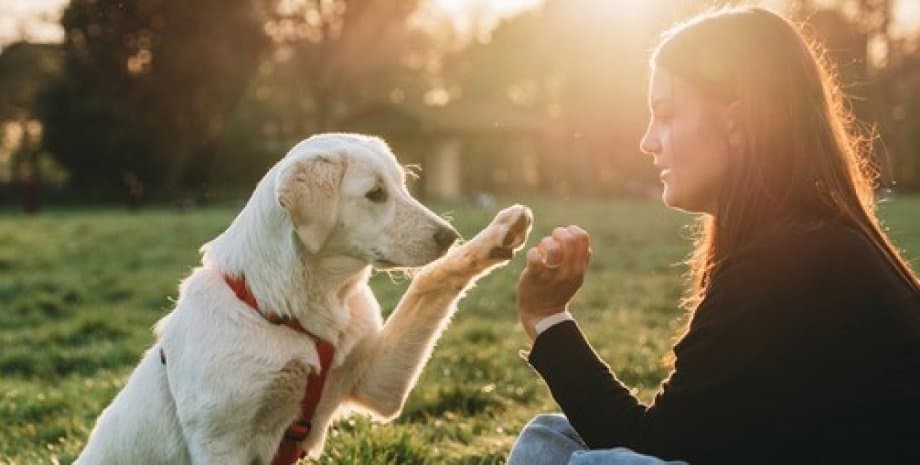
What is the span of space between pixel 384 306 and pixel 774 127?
25.0 ft

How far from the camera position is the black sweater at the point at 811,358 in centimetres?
235

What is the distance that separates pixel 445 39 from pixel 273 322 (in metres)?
64.5

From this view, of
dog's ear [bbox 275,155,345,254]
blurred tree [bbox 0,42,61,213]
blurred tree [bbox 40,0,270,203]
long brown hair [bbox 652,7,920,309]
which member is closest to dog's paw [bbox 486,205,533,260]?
dog's ear [bbox 275,155,345,254]

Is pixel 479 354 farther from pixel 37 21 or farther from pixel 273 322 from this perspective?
pixel 37 21

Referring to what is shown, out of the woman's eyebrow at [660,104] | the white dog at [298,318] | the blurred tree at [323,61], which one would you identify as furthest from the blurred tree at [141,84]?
the woman's eyebrow at [660,104]

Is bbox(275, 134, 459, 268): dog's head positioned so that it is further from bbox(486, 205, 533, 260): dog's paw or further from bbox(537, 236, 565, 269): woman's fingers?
bbox(537, 236, 565, 269): woman's fingers

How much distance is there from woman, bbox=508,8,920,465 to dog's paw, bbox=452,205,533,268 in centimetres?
54

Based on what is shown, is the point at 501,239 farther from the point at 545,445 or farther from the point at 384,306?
the point at 384,306

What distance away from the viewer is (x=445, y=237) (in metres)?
3.85

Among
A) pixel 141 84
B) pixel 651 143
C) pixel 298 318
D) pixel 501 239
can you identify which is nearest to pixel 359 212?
pixel 298 318

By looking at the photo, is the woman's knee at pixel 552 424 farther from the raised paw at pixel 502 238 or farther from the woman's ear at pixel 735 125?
the woman's ear at pixel 735 125

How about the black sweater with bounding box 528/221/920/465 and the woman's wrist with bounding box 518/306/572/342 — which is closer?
the black sweater with bounding box 528/221/920/465

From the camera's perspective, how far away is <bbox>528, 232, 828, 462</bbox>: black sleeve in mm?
2367

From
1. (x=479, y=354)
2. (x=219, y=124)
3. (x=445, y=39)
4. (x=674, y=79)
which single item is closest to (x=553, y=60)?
(x=445, y=39)
